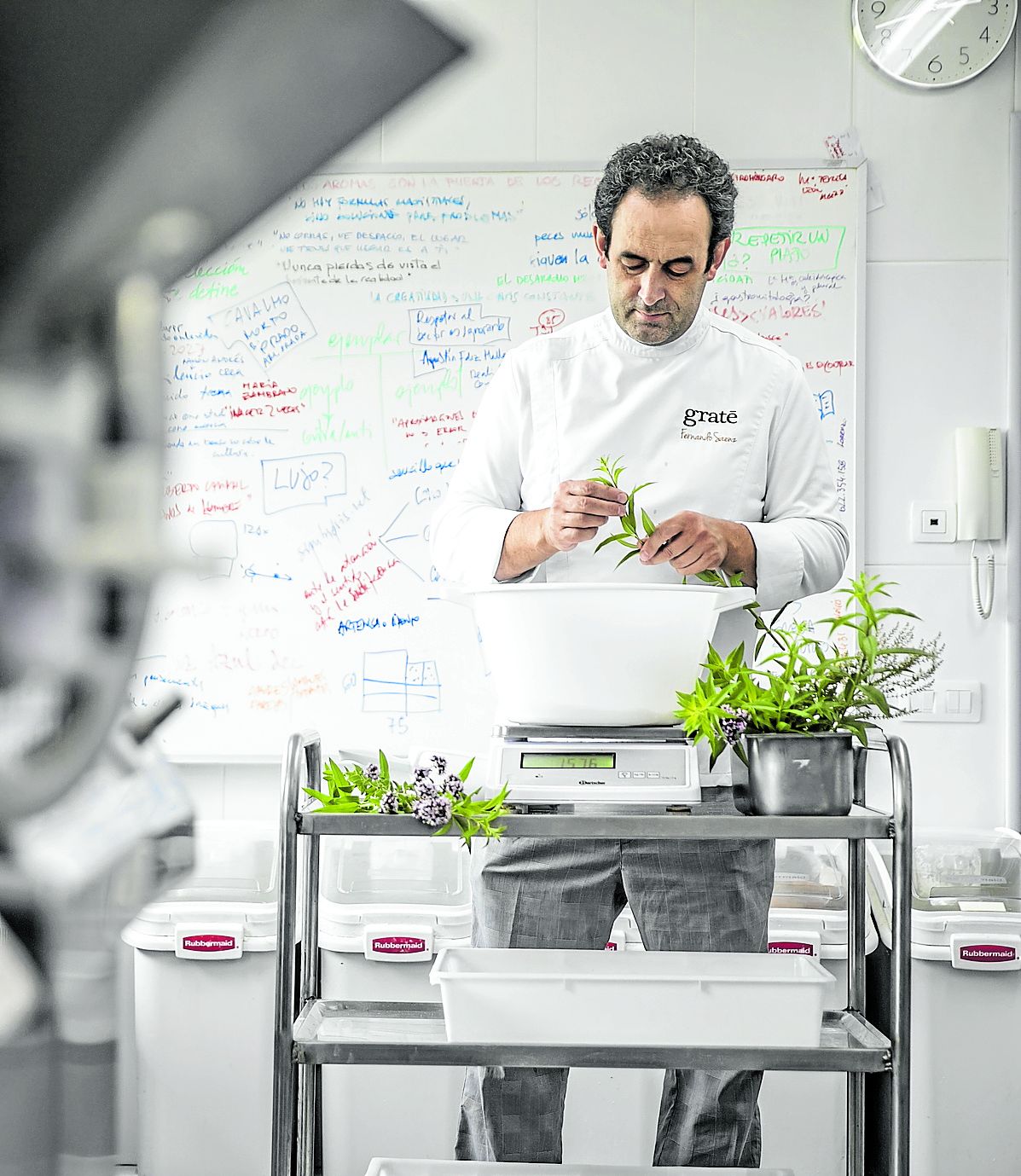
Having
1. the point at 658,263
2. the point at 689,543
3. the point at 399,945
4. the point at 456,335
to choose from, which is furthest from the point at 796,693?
the point at 456,335

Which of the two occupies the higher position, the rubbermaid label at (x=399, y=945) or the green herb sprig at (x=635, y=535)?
the green herb sprig at (x=635, y=535)

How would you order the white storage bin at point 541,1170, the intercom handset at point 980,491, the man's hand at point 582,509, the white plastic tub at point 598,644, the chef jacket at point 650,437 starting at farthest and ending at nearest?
the intercom handset at point 980,491 < the chef jacket at point 650,437 < the white storage bin at point 541,1170 < the man's hand at point 582,509 < the white plastic tub at point 598,644

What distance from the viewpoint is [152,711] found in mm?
149

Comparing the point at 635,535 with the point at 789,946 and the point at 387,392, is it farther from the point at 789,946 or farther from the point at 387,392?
the point at 387,392

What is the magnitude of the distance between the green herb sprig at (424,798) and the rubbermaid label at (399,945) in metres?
0.74

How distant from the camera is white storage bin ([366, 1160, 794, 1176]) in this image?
1.36 meters

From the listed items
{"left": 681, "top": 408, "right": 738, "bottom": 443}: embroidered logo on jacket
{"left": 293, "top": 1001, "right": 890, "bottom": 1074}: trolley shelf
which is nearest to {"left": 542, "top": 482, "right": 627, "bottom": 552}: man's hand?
{"left": 681, "top": 408, "right": 738, "bottom": 443}: embroidered logo on jacket

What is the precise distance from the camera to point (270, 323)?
7.93ft

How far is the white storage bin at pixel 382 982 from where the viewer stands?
1.90 meters

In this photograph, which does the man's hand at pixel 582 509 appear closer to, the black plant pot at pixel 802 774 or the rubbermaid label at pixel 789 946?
the black plant pot at pixel 802 774

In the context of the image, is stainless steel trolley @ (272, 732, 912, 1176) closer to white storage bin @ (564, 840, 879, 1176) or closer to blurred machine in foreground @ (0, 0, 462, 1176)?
white storage bin @ (564, 840, 879, 1176)

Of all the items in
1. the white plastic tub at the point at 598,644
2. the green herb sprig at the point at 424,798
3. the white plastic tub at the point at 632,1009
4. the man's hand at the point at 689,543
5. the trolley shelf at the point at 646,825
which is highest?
the man's hand at the point at 689,543

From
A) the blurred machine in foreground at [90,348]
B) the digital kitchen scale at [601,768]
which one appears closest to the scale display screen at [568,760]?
the digital kitchen scale at [601,768]

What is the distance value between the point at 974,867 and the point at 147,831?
83.1 inches
